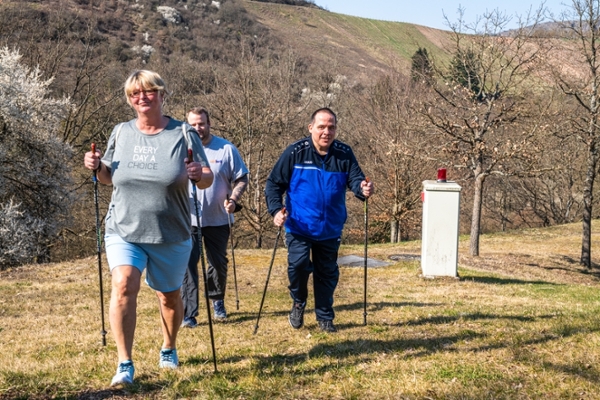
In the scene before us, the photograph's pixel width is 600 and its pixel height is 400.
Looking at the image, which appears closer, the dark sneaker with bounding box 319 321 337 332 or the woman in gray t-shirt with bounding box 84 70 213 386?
the woman in gray t-shirt with bounding box 84 70 213 386

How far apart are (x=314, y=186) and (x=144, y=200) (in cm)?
209

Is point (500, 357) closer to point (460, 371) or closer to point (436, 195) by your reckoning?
point (460, 371)

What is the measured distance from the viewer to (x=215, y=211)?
261 inches

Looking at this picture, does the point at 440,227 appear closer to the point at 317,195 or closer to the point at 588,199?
the point at 317,195

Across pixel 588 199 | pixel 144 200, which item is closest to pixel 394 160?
pixel 588 199

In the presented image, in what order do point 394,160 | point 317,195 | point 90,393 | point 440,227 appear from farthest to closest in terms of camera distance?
point 394,160
point 440,227
point 317,195
point 90,393

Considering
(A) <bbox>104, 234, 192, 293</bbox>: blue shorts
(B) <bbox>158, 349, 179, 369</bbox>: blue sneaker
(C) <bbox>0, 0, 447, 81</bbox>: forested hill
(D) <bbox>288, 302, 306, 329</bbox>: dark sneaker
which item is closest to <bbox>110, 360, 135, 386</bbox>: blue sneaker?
(B) <bbox>158, 349, 179, 369</bbox>: blue sneaker

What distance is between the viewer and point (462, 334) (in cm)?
582

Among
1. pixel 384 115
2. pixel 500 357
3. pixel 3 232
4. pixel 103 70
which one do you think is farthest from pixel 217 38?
pixel 500 357

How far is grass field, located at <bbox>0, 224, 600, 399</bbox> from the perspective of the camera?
412 cm

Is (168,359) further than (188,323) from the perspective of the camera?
No

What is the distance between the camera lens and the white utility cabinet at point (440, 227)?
10266 mm

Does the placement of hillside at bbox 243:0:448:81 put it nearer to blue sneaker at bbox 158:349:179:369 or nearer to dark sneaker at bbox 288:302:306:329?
dark sneaker at bbox 288:302:306:329

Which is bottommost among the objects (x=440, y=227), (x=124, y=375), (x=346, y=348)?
(x=346, y=348)
